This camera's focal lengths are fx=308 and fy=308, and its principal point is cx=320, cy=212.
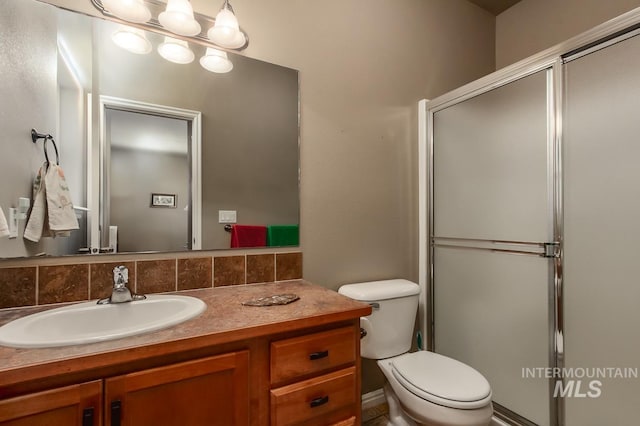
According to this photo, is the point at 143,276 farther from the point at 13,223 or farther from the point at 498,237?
the point at 498,237

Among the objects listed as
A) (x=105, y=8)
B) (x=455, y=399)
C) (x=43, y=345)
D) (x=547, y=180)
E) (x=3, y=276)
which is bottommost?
(x=455, y=399)

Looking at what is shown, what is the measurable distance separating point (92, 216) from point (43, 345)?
594 mm

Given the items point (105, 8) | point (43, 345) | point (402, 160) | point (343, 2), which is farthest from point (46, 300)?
point (343, 2)

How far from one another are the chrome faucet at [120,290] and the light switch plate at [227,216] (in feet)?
1.41

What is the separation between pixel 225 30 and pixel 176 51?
23 cm

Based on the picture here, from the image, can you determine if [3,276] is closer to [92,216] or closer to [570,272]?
[92,216]

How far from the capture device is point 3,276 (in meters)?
1.06

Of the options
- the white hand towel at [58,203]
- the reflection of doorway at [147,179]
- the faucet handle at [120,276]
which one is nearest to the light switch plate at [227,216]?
the reflection of doorway at [147,179]

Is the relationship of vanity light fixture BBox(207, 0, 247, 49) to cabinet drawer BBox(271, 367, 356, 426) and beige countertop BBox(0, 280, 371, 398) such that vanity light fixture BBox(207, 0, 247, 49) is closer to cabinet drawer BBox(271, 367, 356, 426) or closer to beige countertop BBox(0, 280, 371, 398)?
beige countertop BBox(0, 280, 371, 398)

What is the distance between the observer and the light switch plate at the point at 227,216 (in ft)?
4.74

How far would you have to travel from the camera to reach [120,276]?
3.76ft

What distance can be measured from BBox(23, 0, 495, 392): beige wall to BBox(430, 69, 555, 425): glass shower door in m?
0.24

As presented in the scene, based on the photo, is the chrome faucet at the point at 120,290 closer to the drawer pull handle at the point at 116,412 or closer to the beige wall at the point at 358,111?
the drawer pull handle at the point at 116,412

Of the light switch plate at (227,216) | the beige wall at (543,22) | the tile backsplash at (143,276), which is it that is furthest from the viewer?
the beige wall at (543,22)
